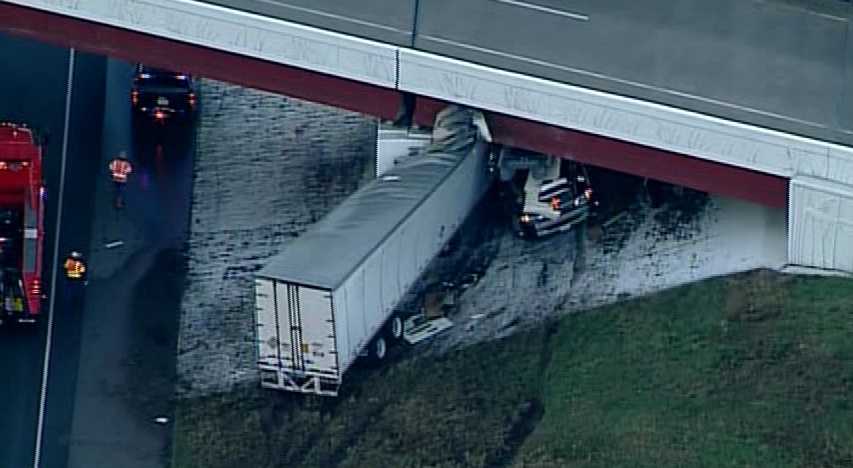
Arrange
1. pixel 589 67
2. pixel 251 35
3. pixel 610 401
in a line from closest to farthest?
1. pixel 610 401
2. pixel 589 67
3. pixel 251 35

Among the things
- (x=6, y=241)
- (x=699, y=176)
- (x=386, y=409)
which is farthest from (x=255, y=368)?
(x=699, y=176)

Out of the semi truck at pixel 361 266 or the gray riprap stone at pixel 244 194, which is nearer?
the semi truck at pixel 361 266

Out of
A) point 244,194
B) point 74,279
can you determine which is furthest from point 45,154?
point 244,194

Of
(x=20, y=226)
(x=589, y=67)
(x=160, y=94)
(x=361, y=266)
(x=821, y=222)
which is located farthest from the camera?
(x=160, y=94)

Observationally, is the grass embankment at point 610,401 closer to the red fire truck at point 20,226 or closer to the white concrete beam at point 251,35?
the red fire truck at point 20,226

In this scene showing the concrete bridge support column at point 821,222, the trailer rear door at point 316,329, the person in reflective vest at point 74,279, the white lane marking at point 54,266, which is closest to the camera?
the trailer rear door at point 316,329

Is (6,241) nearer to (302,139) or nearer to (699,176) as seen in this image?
(302,139)

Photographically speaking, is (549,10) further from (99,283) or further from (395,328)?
(99,283)

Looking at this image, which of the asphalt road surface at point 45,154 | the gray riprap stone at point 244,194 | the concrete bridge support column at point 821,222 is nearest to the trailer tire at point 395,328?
the gray riprap stone at point 244,194
